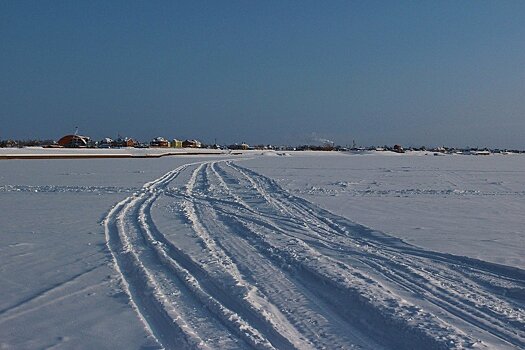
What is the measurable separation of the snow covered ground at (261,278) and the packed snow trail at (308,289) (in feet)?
0.06

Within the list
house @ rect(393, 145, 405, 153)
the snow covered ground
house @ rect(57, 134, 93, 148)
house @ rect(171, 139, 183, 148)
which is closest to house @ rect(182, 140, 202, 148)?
house @ rect(171, 139, 183, 148)

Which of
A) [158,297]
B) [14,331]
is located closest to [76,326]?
[14,331]

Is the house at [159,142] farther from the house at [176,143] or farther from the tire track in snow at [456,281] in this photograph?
the tire track in snow at [456,281]

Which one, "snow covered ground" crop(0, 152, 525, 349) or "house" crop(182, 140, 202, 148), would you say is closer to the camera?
"snow covered ground" crop(0, 152, 525, 349)

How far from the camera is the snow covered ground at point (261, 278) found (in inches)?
165

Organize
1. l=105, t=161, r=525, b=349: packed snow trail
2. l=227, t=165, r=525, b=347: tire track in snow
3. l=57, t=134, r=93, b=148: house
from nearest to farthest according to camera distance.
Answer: l=105, t=161, r=525, b=349: packed snow trail
l=227, t=165, r=525, b=347: tire track in snow
l=57, t=134, r=93, b=148: house

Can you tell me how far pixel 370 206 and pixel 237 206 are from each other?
3291mm

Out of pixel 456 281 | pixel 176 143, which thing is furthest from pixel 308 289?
pixel 176 143

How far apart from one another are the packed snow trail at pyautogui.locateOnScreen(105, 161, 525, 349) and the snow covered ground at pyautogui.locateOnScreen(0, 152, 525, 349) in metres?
0.02

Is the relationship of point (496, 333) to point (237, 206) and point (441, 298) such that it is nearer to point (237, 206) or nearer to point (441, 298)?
point (441, 298)

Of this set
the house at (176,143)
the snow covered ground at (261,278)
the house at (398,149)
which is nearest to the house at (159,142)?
the house at (176,143)

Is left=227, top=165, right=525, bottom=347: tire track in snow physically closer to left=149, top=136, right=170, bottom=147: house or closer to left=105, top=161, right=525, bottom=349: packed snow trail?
left=105, top=161, right=525, bottom=349: packed snow trail

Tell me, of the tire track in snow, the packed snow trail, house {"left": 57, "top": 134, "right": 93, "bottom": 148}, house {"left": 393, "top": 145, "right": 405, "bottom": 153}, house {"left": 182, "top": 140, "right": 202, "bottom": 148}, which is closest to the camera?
the packed snow trail

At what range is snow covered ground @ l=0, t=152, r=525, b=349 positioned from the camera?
420cm
